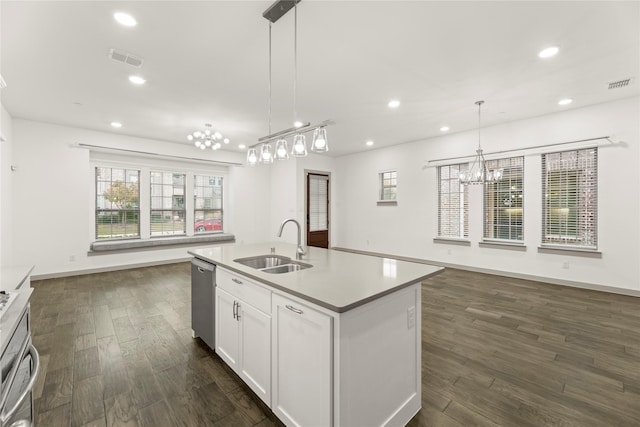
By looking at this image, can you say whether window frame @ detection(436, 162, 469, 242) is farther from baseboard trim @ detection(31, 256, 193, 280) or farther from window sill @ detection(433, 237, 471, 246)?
baseboard trim @ detection(31, 256, 193, 280)

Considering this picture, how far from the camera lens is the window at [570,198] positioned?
434 centimetres

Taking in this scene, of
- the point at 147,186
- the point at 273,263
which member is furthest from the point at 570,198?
the point at 147,186

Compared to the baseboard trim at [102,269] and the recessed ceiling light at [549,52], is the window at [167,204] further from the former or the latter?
the recessed ceiling light at [549,52]

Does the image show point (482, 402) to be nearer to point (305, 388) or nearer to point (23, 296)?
point (305, 388)

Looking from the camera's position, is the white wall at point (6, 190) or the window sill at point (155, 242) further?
the window sill at point (155, 242)

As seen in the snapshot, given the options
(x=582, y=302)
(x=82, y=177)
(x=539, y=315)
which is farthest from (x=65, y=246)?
(x=582, y=302)

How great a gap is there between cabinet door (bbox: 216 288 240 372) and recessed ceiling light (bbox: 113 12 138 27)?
2.31m

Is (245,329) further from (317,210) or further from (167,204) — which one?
(317,210)

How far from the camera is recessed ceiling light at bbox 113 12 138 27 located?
2199 millimetres

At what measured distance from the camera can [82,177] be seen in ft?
17.4

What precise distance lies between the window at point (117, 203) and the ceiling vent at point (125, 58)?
13.0 feet

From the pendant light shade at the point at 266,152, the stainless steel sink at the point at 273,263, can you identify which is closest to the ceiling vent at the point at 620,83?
the pendant light shade at the point at 266,152

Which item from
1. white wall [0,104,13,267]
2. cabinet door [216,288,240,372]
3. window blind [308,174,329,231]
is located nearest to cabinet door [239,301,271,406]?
cabinet door [216,288,240,372]

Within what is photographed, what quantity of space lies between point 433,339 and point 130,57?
13.6 ft
